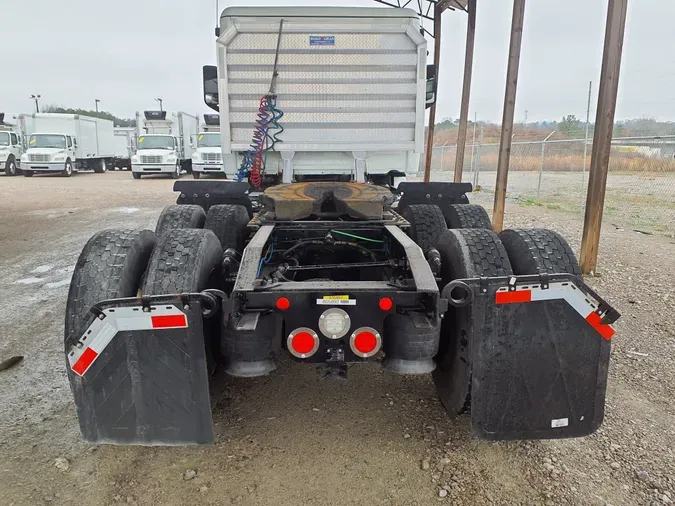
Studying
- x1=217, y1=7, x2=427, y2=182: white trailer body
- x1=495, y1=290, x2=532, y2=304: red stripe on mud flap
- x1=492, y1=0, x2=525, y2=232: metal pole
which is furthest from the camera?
x1=492, y1=0, x2=525, y2=232: metal pole

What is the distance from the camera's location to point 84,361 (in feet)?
7.88

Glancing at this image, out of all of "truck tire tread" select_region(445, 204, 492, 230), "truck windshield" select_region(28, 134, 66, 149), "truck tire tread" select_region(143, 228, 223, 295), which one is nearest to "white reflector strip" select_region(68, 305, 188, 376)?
"truck tire tread" select_region(143, 228, 223, 295)

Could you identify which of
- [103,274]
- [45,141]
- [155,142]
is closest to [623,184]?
[103,274]

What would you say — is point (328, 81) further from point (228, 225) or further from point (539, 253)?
point (539, 253)

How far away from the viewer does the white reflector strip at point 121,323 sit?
2.33m

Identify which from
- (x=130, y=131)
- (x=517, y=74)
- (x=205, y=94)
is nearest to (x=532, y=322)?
(x=205, y=94)

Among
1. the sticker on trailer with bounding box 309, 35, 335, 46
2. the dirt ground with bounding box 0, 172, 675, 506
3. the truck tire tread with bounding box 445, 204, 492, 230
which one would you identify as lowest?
the dirt ground with bounding box 0, 172, 675, 506

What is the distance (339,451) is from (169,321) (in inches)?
48.3

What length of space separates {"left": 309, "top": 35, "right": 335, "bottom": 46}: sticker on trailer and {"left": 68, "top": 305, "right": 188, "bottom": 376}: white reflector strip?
3.86m

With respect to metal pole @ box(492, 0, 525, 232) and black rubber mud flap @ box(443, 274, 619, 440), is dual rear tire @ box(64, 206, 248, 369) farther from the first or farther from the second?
metal pole @ box(492, 0, 525, 232)

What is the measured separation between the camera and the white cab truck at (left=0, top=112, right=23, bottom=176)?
25703 millimetres

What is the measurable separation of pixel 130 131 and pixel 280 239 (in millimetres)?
33848

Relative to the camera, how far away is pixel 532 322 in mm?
2469

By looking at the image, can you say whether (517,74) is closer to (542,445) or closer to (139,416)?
(542,445)
